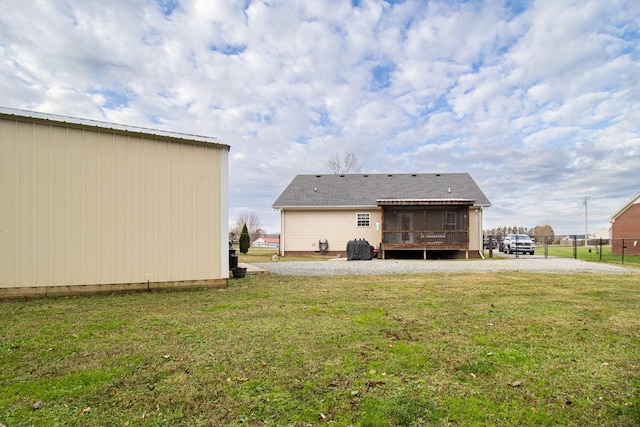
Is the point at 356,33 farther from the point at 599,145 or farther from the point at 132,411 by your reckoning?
the point at 599,145

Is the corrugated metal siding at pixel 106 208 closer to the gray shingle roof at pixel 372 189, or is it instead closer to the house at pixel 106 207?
the house at pixel 106 207

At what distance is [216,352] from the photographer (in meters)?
3.80

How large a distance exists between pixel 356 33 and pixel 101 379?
13.1m

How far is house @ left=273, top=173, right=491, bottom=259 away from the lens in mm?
18672

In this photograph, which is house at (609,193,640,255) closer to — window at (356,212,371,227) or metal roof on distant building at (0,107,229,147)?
window at (356,212,371,227)

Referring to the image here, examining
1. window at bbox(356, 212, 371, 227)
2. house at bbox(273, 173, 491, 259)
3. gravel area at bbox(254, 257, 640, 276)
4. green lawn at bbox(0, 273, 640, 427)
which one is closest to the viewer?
green lawn at bbox(0, 273, 640, 427)

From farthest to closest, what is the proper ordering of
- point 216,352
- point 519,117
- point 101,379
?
point 519,117, point 216,352, point 101,379

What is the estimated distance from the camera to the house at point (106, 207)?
262 inches

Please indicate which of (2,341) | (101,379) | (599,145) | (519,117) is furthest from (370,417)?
(599,145)

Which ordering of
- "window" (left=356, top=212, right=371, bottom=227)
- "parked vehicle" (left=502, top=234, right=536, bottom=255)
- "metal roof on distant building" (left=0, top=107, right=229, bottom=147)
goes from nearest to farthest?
"metal roof on distant building" (left=0, top=107, right=229, bottom=147), "window" (left=356, top=212, right=371, bottom=227), "parked vehicle" (left=502, top=234, right=536, bottom=255)

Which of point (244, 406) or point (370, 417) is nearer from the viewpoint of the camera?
point (370, 417)

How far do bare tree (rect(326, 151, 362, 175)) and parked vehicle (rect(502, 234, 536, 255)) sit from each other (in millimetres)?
15257

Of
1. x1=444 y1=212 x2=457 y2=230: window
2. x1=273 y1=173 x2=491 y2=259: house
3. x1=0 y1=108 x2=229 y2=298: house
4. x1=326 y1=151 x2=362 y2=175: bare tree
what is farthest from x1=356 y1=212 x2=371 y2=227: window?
x1=326 y1=151 x2=362 y2=175: bare tree

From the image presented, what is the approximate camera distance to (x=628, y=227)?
2620 centimetres
